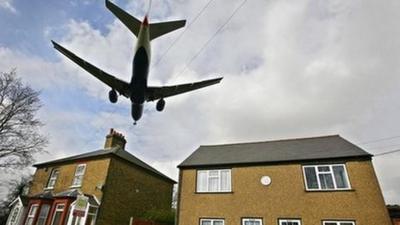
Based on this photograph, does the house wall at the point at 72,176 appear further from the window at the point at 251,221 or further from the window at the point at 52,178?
the window at the point at 251,221

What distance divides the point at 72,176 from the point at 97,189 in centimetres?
364

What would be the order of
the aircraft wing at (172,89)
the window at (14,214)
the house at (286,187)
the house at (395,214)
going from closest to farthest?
the aircraft wing at (172,89) → the house at (395,214) → the house at (286,187) → the window at (14,214)

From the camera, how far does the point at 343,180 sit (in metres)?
13.3

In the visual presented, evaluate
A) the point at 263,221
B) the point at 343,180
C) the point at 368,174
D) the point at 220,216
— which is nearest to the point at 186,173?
the point at 220,216

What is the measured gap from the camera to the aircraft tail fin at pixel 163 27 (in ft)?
27.4

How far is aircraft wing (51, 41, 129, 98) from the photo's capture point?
8.57 m

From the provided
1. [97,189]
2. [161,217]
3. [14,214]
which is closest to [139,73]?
[97,189]

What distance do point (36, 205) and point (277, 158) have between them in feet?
55.0

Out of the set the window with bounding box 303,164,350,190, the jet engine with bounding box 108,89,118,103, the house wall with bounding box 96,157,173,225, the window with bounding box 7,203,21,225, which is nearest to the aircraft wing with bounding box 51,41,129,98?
the jet engine with bounding box 108,89,118,103

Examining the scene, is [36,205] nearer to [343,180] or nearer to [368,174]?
[343,180]

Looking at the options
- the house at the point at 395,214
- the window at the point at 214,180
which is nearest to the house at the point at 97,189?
the window at the point at 214,180

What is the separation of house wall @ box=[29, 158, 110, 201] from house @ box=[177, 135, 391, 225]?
236 inches

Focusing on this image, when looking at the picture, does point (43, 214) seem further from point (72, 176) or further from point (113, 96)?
point (113, 96)

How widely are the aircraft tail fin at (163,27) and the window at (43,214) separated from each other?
1583cm
